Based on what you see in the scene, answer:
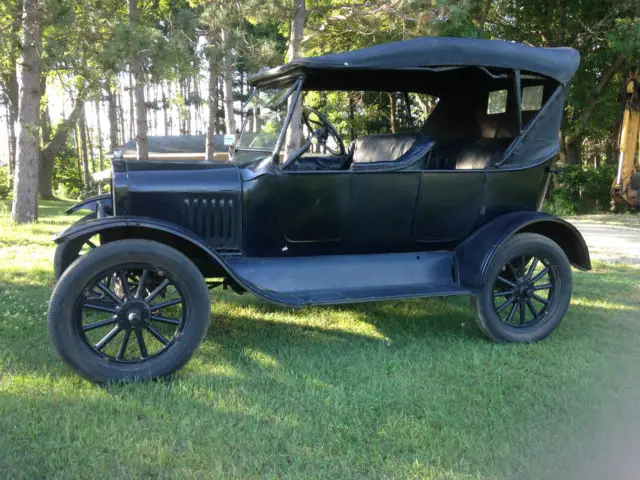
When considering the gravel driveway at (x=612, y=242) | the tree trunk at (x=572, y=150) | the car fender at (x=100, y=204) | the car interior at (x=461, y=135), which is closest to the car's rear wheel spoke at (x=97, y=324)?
the car fender at (x=100, y=204)

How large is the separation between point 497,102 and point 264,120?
2073 mm

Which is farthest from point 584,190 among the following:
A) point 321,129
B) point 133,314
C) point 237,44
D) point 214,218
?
point 133,314

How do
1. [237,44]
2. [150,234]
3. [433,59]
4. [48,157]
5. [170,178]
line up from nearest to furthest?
[150,234]
[170,178]
[433,59]
[237,44]
[48,157]

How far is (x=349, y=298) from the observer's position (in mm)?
3770

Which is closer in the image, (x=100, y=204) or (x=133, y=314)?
(x=133, y=314)

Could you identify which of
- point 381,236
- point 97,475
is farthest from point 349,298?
point 97,475

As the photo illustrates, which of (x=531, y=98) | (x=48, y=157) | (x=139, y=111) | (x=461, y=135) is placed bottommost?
(x=48, y=157)

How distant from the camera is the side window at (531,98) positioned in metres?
4.56

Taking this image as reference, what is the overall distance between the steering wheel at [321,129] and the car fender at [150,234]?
64.0 inches

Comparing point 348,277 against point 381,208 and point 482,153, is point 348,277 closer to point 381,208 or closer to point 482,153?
point 381,208

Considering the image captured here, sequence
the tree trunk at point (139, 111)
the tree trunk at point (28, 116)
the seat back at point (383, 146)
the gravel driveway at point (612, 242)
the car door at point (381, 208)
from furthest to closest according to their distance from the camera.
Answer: the tree trunk at point (139, 111)
the tree trunk at point (28, 116)
the gravel driveway at point (612, 242)
the seat back at point (383, 146)
the car door at point (381, 208)

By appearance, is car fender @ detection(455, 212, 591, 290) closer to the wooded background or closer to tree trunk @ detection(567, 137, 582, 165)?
the wooded background

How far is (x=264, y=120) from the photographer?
4512mm

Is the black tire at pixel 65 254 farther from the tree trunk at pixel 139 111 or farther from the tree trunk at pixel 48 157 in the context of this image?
the tree trunk at pixel 48 157
